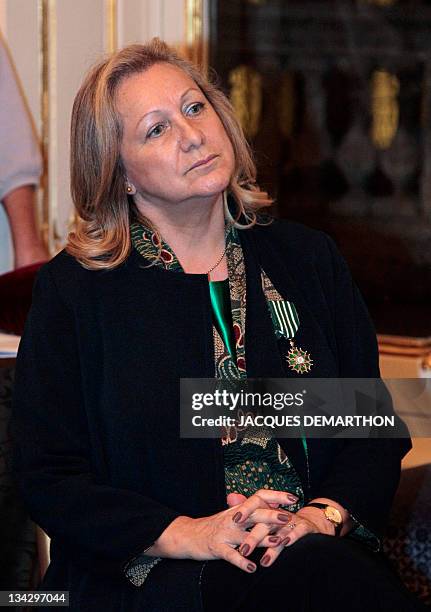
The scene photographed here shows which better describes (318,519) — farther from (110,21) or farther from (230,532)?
(110,21)

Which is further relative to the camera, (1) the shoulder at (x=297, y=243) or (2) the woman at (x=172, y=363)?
(1) the shoulder at (x=297, y=243)

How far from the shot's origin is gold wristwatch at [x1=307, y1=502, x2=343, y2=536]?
175 cm

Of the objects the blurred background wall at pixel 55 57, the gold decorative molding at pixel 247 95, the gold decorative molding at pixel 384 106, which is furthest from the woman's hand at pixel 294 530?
the gold decorative molding at pixel 247 95

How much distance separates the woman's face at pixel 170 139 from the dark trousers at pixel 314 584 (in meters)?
0.65

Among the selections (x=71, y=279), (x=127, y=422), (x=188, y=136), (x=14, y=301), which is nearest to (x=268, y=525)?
(x=127, y=422)

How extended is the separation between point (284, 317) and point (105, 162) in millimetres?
430

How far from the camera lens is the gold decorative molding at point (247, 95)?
171 inches

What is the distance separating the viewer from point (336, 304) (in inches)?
77.8

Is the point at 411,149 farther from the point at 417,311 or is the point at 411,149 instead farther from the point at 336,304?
the point at 336,304

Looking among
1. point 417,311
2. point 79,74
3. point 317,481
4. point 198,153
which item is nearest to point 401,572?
point 317,481

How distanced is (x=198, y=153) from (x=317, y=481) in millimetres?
611

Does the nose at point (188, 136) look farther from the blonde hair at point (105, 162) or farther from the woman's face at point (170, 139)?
the blonde hair at point (105, 162)

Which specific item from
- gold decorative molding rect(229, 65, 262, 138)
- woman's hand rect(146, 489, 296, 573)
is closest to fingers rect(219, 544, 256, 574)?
woman's hand rect(146, 489, 296, 573)

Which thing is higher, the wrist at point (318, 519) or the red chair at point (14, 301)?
the red chair at point (14, 301)
